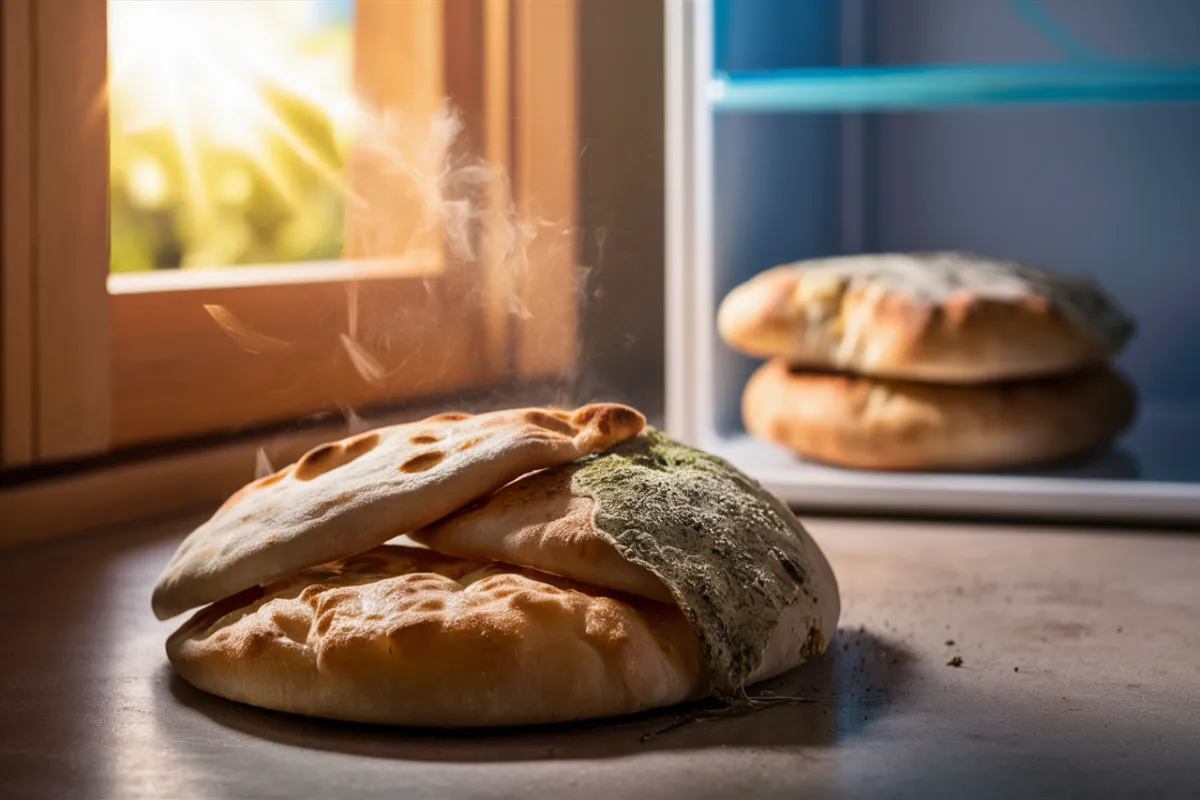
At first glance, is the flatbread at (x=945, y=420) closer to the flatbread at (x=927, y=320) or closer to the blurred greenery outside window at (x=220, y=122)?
the flatbread at (x=927, y=320)

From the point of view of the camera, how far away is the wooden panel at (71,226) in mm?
1965

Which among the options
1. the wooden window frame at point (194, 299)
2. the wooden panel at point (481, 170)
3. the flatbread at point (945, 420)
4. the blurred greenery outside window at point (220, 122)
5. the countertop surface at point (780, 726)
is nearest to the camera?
the countertop surface at point (780, 726)

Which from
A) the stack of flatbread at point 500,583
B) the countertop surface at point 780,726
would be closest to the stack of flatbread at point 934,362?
the countertop surface at point 780,726

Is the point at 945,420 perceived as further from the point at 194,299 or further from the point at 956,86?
the point at 194,299

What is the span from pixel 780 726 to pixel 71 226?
4.69 ft

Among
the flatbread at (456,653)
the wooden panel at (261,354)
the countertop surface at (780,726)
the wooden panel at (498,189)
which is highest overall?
the wooden panel at (498,189)

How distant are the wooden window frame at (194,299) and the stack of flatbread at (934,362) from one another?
432 mm

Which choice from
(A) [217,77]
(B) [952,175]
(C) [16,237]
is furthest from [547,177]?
(B) [952,175]

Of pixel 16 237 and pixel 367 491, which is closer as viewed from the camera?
pixel 367 491

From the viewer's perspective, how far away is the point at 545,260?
75.9 inches

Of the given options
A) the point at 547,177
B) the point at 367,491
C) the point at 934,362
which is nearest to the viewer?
the point at 367,491

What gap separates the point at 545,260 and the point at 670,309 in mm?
444

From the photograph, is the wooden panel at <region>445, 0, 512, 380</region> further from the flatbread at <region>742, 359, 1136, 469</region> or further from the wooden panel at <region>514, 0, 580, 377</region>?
the flatbread at <region>742, 359, 1136, 469</region>

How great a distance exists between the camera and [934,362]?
6.93 ft
